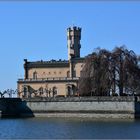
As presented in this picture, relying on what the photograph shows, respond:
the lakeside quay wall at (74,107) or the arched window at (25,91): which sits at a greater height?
the arched window at (25,91)

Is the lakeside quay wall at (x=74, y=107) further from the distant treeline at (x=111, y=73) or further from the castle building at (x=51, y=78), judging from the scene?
the castle building at (x=51, y=78)

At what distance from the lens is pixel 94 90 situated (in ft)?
349

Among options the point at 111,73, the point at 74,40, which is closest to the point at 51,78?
the point at 74,40

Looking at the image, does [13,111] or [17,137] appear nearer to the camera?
[17,137]

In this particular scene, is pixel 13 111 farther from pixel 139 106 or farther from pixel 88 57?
pixel 139 106

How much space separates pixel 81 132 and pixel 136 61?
1685 inches

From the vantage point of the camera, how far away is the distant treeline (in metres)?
105

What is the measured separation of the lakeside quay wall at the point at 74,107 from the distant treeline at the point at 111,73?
4743 millimetres

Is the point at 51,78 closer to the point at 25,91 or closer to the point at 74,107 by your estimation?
the point at 25,91

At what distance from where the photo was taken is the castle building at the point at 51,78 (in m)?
132

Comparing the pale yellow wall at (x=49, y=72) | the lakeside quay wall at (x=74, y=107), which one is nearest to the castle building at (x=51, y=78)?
the pale yellow wall at (x=49, y=72)

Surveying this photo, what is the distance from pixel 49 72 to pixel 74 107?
36.7 meters

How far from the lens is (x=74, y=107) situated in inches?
4040

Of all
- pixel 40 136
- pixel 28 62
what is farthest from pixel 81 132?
pixel 28 62
